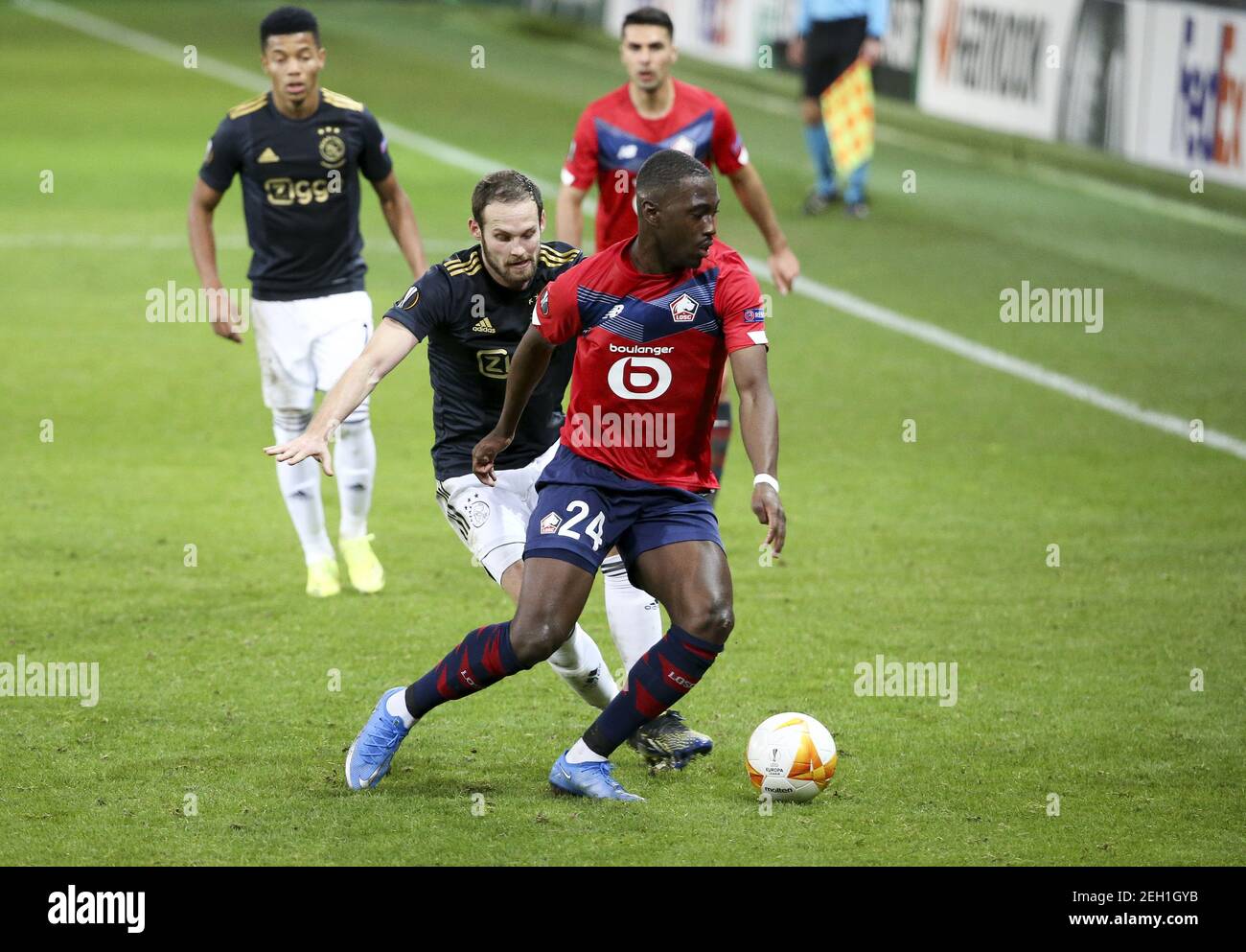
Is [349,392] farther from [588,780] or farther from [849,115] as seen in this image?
[849,115]

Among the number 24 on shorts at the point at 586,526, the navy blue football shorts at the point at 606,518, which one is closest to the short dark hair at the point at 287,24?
the navy blue football shorts at the point at 606,518

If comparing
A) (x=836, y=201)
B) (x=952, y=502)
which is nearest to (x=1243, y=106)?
(x=836, y=201)

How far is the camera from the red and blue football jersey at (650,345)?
630cm

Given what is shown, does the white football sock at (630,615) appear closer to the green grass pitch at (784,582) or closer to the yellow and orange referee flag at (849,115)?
the green grass pitch at (784,582)

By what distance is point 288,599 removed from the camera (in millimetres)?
9164

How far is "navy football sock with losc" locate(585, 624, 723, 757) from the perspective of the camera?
6.29m

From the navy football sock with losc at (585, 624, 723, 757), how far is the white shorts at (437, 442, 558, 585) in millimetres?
727

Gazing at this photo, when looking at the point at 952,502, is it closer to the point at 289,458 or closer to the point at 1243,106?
the point at 289,458

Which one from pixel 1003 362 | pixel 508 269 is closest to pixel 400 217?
pixel 508 269

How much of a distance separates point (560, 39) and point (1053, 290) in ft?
58.0

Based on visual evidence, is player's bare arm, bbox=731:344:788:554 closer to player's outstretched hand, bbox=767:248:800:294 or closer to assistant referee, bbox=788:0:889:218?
player's outstretched hand, bbox=767:248:800:294

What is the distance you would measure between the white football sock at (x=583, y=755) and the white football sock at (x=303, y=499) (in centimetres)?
314

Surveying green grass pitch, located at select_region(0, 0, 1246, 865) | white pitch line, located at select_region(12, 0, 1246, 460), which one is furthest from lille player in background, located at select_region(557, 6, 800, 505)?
white pitch line, located at select_region(12, 0, 1246, 460)

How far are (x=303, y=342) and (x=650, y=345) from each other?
134 inches
